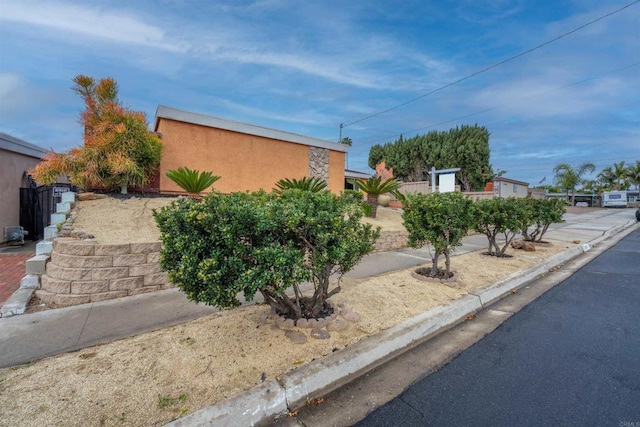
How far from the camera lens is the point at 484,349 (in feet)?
11.1

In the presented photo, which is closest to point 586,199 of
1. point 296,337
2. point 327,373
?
point 296,337

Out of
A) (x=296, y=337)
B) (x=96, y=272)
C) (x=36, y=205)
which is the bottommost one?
(x=296, y=337)

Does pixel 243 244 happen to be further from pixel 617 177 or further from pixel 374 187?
pixel 617 177

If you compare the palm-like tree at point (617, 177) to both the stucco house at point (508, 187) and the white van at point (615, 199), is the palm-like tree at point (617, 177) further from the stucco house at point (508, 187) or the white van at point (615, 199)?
the stucco house at point (508, 187)

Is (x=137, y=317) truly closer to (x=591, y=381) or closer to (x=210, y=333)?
(x=210, y=333)

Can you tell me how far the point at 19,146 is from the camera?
927 centimetres

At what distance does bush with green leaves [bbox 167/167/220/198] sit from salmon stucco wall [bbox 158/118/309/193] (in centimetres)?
132

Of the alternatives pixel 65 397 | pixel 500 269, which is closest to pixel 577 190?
pixel 500 269

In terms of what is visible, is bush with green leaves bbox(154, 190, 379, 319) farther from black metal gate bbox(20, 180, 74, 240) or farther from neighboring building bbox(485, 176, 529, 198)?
neighboring building bbox(485, 176, 529, 198)

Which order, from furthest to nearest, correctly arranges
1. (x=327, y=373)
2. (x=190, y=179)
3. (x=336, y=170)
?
(x=336, y=170) → (x=190, y=179) → (x=327, y=373)

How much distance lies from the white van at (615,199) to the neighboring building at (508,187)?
18239 mm

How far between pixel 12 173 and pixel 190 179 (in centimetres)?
641

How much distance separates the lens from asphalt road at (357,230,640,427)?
2.31 m

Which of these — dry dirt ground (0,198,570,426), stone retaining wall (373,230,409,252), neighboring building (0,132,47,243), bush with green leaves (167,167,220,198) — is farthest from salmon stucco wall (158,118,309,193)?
dry dirt ground (0,198,570,426)
